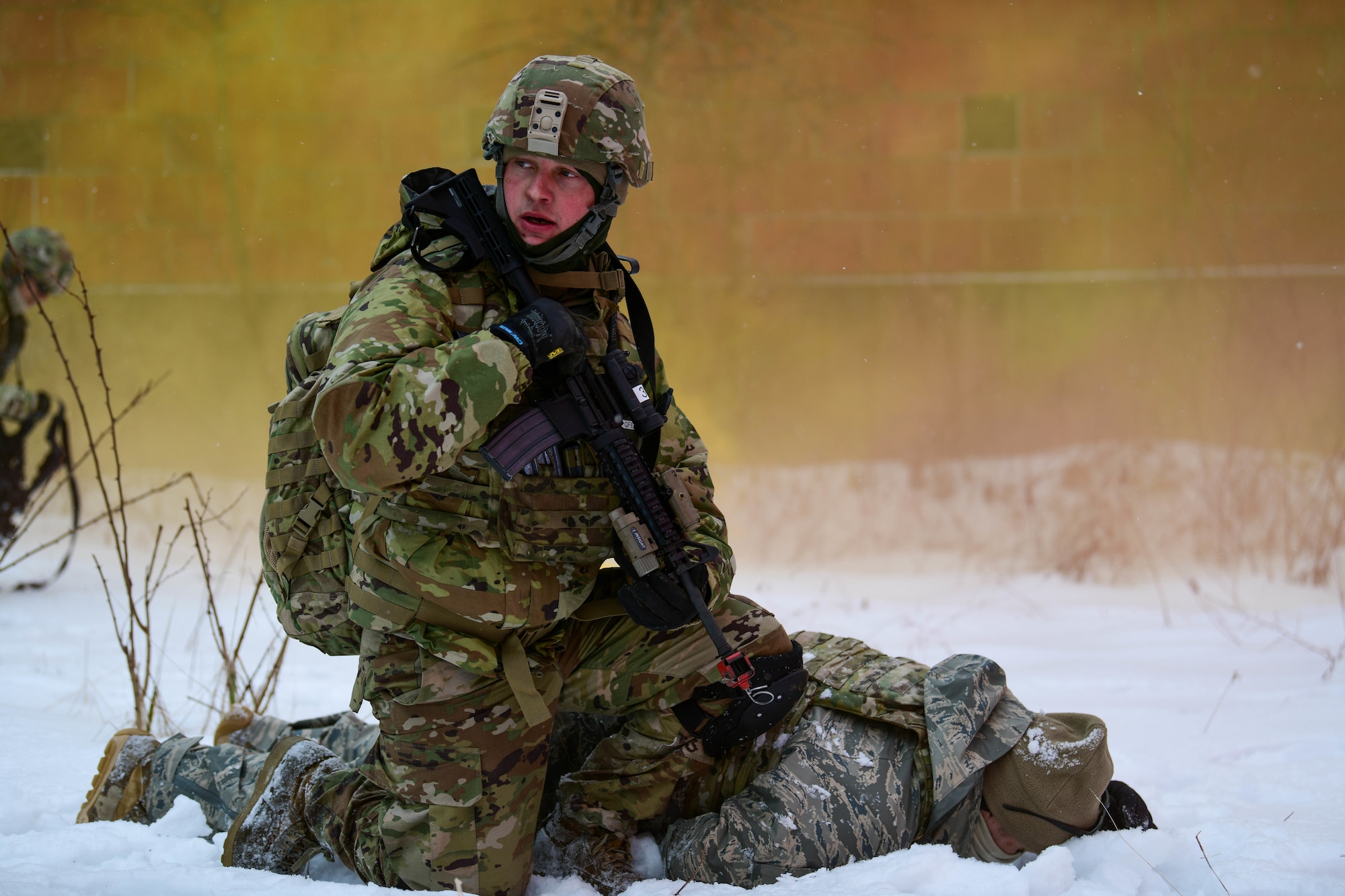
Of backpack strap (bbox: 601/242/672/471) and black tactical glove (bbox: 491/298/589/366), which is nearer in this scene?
black tactical glove (bbox: 491/298/589/366)

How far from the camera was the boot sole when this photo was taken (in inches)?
91.1

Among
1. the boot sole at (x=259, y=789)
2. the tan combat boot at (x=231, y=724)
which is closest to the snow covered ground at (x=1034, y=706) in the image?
the boot sole at (x=259, y=789)

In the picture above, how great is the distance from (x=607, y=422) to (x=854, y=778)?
0.93m

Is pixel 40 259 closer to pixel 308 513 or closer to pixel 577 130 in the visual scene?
pixel 308 513

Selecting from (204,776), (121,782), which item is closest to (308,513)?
(204,776)

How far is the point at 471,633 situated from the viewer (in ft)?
7.18

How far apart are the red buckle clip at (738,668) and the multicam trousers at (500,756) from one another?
86mm

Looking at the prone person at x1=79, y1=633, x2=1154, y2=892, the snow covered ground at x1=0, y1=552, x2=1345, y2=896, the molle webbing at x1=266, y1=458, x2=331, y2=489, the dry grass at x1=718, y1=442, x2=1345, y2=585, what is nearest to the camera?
the snow covered ground at x1=0, y1=552, x2=1345, y2=896

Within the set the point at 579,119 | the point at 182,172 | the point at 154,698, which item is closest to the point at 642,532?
Result: the point at 579,119

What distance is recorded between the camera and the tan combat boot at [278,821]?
2.33m

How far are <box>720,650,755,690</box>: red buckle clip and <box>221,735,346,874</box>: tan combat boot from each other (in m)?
1.00

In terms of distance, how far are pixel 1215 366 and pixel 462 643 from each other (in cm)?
445

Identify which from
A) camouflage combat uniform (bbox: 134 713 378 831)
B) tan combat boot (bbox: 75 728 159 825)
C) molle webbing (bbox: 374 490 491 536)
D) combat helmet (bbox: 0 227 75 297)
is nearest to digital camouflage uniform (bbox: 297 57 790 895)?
molle webbing (bbox: 374 490 491 536)

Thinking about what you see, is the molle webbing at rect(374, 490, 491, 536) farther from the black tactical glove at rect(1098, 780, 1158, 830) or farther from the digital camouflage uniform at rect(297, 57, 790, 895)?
the black tactical glove at rect(1098, 780, 1158, 830)
